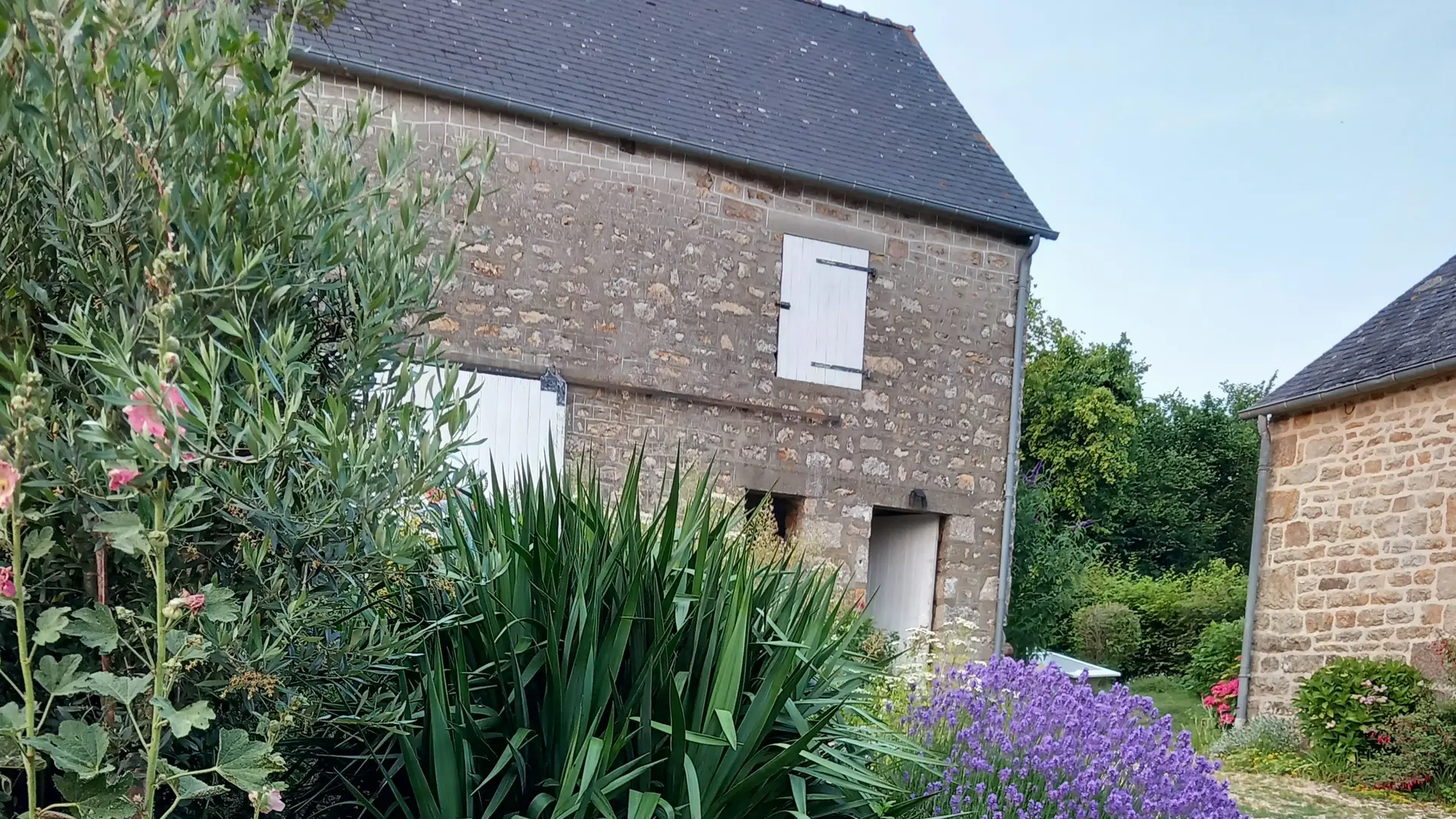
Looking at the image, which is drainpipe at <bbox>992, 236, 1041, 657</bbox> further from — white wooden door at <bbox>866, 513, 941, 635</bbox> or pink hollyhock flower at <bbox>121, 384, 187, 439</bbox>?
pink hollyhock flower at <bbox>121, 384, 187, 439</bbox>

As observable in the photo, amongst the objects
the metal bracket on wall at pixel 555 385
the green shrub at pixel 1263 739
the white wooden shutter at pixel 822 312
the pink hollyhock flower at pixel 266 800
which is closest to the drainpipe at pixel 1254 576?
the green shrub at pixel 1263 739

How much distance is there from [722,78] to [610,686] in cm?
875

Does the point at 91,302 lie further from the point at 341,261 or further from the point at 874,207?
the point at 874,207

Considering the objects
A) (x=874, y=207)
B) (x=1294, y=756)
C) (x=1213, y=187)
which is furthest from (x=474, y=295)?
(x=1213, y=187)

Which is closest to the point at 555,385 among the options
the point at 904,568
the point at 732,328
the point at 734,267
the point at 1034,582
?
the point at 732,328

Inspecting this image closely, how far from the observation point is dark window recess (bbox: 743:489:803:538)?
9.89 metres

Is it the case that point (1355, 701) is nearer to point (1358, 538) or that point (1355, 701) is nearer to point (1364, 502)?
point (1358, 538)

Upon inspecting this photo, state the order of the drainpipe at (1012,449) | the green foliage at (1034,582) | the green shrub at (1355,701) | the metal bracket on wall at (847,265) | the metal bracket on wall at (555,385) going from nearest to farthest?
the green shrub at (1355,701)
the metal bracket on wall at (555,385)
the metal bracket on wall at (847,265)
the drainpipe at (1012,449)
the green foliage at (1034,582)

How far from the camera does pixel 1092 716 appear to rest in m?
4.04

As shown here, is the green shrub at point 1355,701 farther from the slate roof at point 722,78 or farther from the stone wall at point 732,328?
the slate roof at point 722,78

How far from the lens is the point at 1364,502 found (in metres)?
9.54

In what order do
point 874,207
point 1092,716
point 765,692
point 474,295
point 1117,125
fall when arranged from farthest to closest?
point 1117,125, point 874,207, point 474,295, point 1092,716, point 765,692

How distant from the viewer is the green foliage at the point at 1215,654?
14375mm

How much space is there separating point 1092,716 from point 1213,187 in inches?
916
